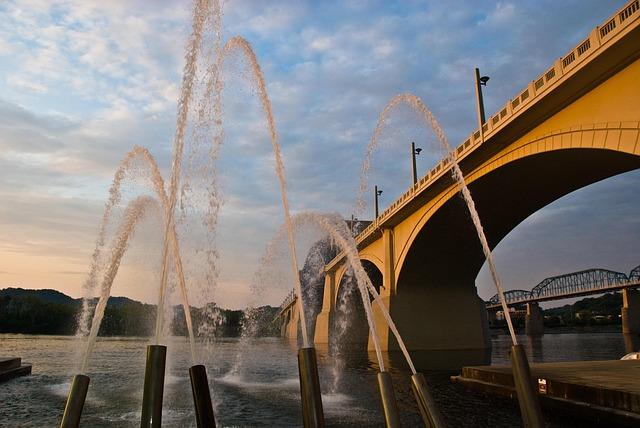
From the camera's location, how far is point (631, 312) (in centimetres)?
8906

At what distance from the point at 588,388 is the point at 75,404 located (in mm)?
11722

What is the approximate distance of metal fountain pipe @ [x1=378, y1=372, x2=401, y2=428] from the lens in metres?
6.56

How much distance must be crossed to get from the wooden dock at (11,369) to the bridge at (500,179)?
2531cm

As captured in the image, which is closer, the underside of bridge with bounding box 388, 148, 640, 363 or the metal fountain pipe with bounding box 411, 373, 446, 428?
the metal fountain pipe with bounding box 411, 373, 446, 428

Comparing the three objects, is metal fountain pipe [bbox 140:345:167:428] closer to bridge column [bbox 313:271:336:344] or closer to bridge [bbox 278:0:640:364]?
bridge [bbox 278:0:640:364]

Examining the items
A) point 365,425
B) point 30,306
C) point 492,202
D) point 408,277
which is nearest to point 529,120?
point 492,202

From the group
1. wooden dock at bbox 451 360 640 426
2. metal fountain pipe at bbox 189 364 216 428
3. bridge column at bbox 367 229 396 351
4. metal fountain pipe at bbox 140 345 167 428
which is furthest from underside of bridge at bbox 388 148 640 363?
metal fountain pipe at bbox 140 345 167 428

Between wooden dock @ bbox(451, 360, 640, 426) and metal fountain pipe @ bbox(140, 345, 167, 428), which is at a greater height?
metal fountain pipe @ bbox(140, 345, 167, 428)

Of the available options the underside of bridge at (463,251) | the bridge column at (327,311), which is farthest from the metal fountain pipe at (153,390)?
the bridge column at (327,311)

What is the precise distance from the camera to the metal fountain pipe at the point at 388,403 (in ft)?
21.5

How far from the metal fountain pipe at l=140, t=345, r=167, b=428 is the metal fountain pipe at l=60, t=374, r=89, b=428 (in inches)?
28.2

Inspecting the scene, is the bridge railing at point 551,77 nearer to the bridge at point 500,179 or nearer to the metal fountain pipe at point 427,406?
the bridge at point 500,179

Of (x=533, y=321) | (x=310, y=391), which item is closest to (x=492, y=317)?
(x=533, y=321)

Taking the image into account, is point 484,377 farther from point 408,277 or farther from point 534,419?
point 408,277
